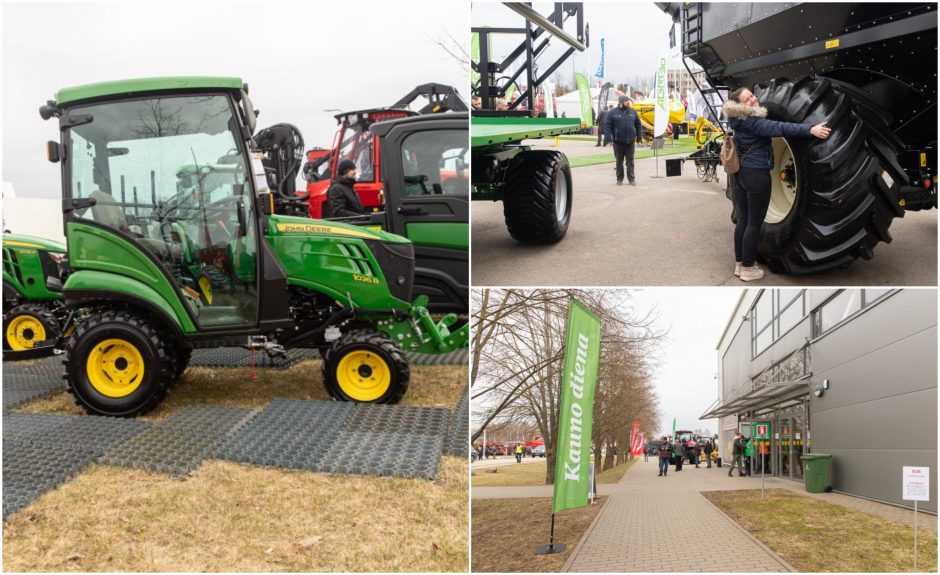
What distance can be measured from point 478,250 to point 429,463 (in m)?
1.97

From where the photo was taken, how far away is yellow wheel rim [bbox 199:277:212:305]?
5.94m

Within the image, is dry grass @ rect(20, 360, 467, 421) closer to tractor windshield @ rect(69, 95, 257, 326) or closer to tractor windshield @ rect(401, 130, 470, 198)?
tractor windshield @ rect(69, 95, 257, 326)

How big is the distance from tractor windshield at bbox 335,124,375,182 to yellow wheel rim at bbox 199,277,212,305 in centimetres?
557

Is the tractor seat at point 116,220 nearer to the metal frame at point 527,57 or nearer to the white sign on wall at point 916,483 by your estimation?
the metal frame at point 527,57

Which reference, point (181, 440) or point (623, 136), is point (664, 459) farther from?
point (181, 440)

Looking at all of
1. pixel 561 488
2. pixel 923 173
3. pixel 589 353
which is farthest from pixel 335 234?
pixel 923 173

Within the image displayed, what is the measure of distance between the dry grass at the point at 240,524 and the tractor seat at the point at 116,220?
189 cm

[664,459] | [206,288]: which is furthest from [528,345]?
[664,459]

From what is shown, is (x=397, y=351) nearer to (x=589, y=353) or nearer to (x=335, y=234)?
(x=335, y=234)

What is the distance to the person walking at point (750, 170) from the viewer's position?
468 cm

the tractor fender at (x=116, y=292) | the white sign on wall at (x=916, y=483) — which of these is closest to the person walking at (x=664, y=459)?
the white sign on wall at (x=916, y=483)

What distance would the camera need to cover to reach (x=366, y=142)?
38.8 ft

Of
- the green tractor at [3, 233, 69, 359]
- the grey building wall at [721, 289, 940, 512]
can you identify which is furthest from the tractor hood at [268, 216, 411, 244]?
the grey building wall at [721, 289, 940, 512]

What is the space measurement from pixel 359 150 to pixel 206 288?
253 inches
